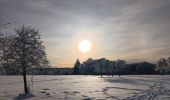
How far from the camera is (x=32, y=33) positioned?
46531 millimetres

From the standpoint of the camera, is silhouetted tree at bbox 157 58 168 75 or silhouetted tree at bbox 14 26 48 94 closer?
silhouetted tree at bbox 14 26 48 94

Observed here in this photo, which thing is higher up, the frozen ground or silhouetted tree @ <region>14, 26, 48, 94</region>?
silhouetted tree @ <region>14, 26, 48, 94</region>

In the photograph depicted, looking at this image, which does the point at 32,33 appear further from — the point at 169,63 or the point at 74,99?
the point at 169,63

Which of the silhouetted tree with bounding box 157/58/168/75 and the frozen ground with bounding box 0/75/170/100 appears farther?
the silhouetted tree with bounding box 157/58/168/75

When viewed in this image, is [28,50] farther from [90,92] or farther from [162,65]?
[162,65]

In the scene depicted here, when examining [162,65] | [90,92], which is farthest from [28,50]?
[162,65]

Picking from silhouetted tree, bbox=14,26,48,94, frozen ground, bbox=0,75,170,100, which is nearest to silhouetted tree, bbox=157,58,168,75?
frozen ground, bbox=0,75,170,100

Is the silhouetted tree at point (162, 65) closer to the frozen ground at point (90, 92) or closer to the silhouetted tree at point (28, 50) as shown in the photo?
the frozen ground at point (90, 92)

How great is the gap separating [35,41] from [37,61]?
2.89m

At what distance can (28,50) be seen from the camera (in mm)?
45500

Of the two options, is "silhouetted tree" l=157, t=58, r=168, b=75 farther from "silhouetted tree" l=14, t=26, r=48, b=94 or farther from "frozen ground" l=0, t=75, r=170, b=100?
"silhouetted tree" l=14, t=26, r=48, b=94

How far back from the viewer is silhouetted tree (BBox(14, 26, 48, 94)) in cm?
4522

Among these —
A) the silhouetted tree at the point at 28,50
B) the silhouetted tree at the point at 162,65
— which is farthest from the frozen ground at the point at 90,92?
the silhouetted tree at the point at 162,65

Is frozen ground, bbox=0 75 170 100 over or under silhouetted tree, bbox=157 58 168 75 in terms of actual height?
under
